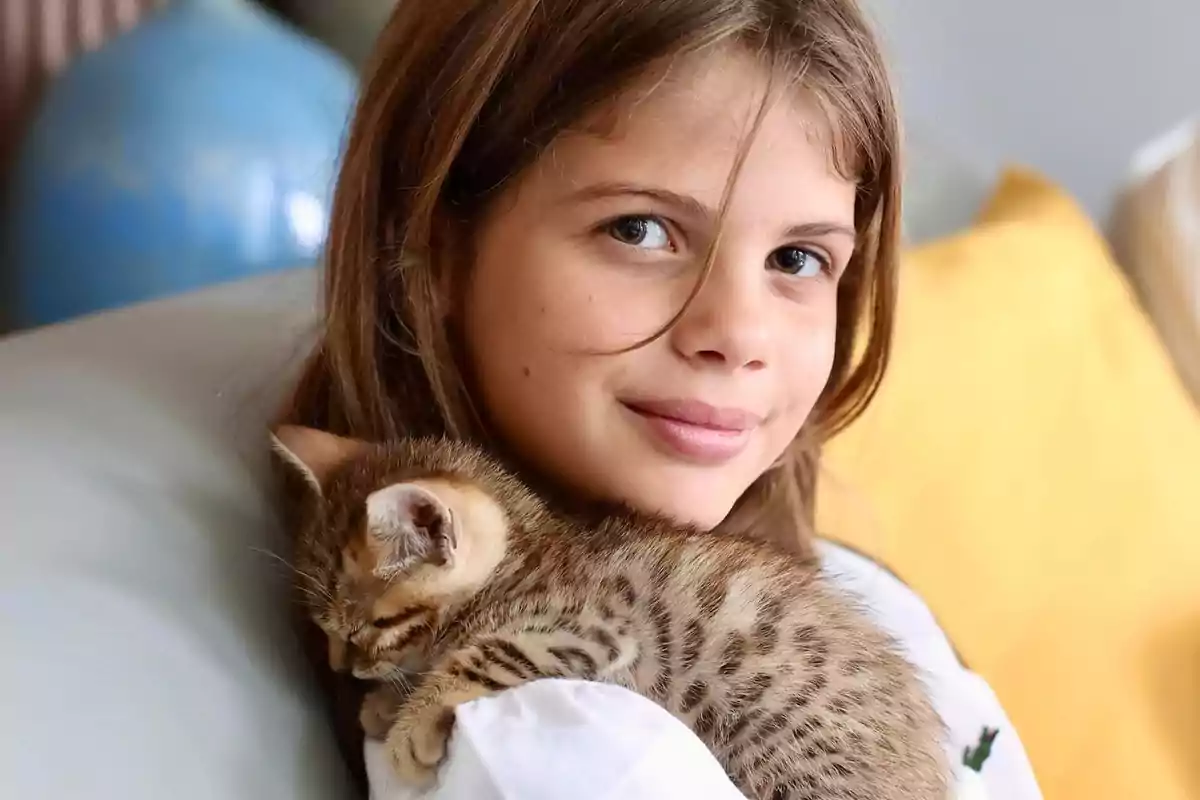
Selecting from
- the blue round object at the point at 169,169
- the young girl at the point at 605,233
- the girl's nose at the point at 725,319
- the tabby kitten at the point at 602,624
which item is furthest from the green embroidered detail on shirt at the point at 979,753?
the blue round object at the point at 169,169

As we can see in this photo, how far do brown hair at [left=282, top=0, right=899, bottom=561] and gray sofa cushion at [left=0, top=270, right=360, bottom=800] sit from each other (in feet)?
0.35

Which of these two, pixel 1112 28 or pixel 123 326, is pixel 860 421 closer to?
pixel 123 326

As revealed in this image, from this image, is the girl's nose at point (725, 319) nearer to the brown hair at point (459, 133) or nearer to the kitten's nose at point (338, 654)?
the brown hair at point (459, 133)

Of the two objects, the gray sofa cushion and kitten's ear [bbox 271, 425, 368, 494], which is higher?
kitten's ear [bbox 271, 425, 368, 494]

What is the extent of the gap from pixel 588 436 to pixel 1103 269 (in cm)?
95

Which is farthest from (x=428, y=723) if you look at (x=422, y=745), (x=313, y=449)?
(x=313, y=449)

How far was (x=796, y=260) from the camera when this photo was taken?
31.5 inches

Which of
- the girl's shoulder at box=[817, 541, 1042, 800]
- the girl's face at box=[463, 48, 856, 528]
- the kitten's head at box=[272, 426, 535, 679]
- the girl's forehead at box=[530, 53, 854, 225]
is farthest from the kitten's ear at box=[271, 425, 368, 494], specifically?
the girl's shoulder at box=[817, 541, 1042, 800]

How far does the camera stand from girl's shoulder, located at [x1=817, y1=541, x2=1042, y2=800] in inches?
36.1

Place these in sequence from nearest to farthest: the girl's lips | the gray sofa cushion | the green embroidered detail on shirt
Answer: the gray sofa cushion, the girl's lips, the green embroidered detail on shirt

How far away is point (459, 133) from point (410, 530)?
27cm

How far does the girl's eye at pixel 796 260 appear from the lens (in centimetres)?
79

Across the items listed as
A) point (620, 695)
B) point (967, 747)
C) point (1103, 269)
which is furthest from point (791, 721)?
point (1103, 269)

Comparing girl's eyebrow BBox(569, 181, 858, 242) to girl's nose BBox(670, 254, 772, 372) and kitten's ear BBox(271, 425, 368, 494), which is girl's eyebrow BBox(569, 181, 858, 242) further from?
kitten's ear BBox(271, 425, 368, 494)
